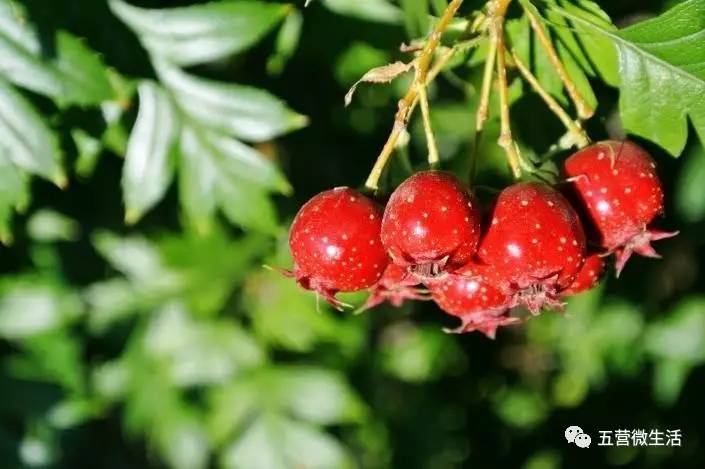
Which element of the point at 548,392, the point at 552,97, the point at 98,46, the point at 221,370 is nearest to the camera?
the point at 552,97

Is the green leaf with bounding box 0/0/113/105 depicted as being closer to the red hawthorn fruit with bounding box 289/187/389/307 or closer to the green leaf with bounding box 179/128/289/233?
the green leaf with bounding box 179/128/289/233

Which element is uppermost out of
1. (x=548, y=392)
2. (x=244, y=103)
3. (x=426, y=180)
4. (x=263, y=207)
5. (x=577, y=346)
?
(x=426, y=180)

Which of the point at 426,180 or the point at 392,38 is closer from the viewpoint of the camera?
the point at 426,180

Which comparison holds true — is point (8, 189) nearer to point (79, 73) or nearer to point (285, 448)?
point (79, 73)

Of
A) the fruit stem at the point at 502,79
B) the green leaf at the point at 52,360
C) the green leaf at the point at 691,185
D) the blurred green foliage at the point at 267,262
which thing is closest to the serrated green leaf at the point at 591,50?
the blurred green foliage at the point at 267,262

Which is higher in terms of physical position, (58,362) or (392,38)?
(392,38)

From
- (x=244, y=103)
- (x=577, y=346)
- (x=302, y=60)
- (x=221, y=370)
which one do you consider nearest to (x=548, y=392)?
(x=577, y=346)

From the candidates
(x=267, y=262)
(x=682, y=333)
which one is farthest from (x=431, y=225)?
(x=682, y=333)

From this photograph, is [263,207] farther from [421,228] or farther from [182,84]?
[421,228]
